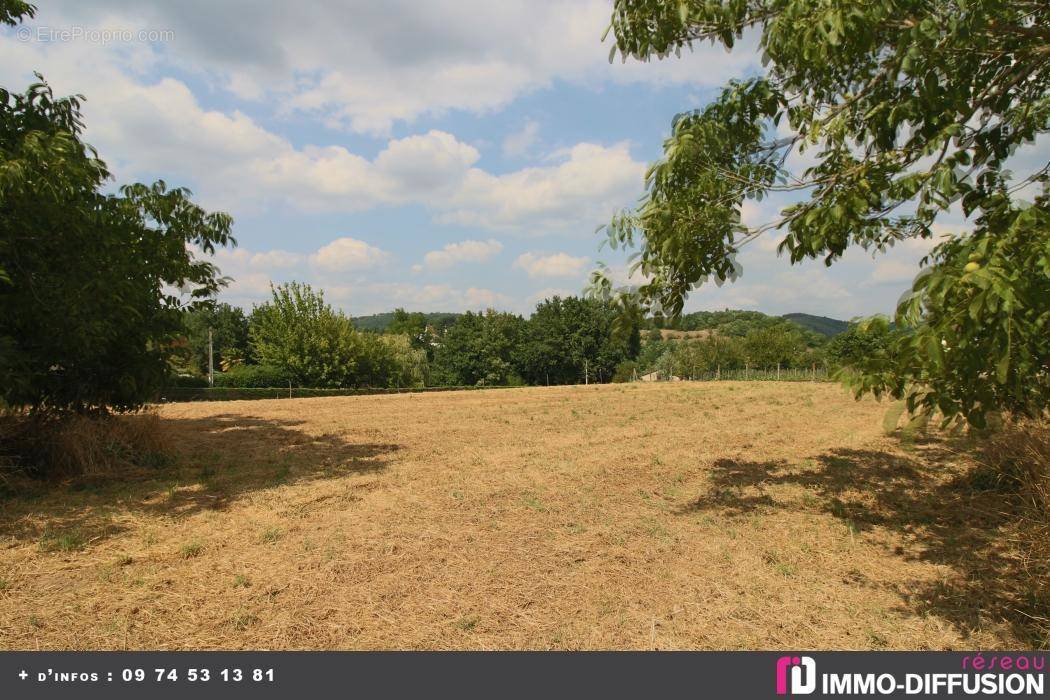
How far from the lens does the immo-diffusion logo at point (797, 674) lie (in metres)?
3.32

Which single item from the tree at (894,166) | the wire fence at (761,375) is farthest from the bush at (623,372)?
the tree at (894,166)

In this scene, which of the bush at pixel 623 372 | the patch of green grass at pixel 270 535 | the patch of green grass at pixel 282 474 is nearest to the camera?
the patch of green grass at pixel 270 535

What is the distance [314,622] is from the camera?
157 inches

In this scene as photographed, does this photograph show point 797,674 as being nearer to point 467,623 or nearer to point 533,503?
point 467,623

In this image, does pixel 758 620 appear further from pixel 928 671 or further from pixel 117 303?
pixel 117 303

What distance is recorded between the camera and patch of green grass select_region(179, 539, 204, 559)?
5188mm

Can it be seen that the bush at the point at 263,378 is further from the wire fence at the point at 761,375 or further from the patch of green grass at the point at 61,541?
the patch of green grass at the point at 61,541

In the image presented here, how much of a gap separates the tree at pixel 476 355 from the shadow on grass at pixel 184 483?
4884cm

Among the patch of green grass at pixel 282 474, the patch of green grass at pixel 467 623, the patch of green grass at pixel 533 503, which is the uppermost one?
the patch of green grass at pixel 282 474

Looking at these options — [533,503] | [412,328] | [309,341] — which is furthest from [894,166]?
[412,328]

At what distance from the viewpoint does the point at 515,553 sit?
17.6 ft

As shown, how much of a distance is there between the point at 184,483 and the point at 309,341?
109ft

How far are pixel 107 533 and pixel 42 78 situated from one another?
5.92 m

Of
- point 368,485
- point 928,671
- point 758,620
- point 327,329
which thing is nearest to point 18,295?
point 368,485
